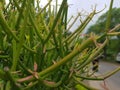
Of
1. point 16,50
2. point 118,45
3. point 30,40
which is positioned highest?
point 16,50

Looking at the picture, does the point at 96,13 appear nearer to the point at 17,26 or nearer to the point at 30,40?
the point at 30,40

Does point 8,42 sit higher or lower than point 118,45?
higher

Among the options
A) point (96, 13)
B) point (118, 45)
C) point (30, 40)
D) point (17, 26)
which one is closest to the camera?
point (17, 26)

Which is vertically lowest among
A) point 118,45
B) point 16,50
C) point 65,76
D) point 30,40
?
point 118,45

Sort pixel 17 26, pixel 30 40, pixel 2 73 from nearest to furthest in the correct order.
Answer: pixel 2 73, pixel 17 26, pixel 30 40

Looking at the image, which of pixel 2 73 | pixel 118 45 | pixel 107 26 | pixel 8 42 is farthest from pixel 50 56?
pixel 118 45

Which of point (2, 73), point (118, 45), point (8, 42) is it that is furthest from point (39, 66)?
point (118, 45)

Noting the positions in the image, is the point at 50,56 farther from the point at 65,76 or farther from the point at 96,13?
the point at 96,13

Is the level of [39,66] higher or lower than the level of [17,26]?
Result: lower

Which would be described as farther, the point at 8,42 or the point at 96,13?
the point at 96,13
